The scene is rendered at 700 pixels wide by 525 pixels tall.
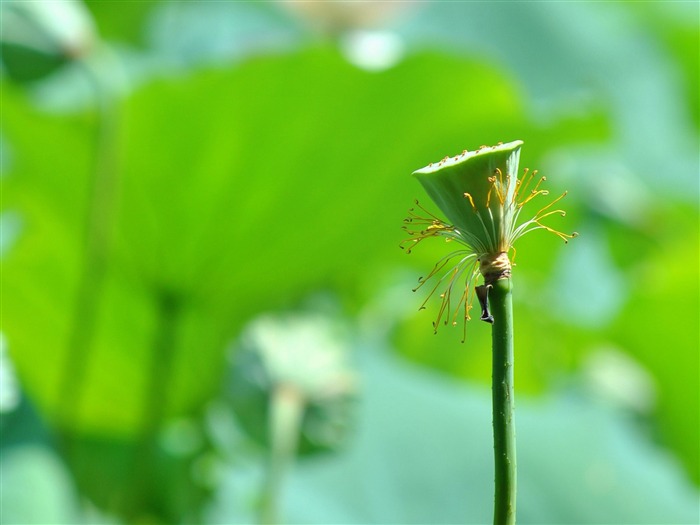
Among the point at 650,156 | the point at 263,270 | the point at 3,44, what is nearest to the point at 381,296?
the point at 263,270

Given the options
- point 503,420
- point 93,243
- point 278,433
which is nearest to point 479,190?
point 503,420

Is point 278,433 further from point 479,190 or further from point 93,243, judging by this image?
point 479,190

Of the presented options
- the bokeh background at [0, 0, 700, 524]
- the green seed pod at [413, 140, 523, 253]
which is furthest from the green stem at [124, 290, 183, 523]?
the green seed pod at [413, 140, 523, 253]

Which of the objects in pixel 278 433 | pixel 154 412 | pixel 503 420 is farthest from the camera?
pixel 154 412

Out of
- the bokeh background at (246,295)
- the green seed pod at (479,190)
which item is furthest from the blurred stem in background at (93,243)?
the green seed pod at (479,190)

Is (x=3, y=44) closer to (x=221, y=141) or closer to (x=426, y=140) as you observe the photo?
(x=221, y=141)

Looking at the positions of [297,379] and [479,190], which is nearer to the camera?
[479,190]
